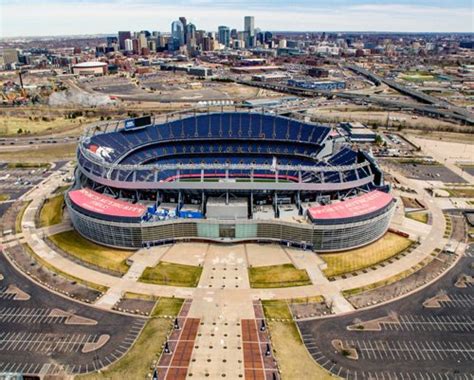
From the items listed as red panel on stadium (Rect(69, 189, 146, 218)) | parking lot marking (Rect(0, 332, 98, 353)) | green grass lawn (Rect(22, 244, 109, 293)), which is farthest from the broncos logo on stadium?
parking lot marking (Rect(0, 332, 98, 353))

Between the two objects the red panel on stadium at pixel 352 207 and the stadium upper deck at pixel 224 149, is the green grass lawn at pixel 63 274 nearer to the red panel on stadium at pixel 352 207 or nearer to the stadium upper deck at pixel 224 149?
the stadium upper deck at pixel 224 149

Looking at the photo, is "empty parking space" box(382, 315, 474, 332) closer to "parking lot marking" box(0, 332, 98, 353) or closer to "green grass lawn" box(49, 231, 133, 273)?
"parking lot marking" box(0, 332, 98, 353)

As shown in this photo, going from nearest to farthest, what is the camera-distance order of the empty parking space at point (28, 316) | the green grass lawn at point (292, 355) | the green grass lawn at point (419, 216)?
the green grass lawn at point (292, 355), the empty parking space at point (28, 316), the green grass lawn at point (419, 216)

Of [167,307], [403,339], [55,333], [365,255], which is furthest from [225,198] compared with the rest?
[403,339]

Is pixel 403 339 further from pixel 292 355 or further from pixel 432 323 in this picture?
pixel 292 355

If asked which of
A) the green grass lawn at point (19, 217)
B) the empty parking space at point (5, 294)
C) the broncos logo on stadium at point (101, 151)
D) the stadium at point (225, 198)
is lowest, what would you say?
the empty parking space at point (5, 294)

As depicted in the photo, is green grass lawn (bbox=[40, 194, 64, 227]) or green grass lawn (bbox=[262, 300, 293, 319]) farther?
green grass lawn (bbox=[40, 194, 64, 227])

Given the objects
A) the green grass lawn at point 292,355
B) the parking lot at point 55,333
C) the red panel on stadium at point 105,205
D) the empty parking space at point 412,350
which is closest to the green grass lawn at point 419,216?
the empty parking space at point 412,350
